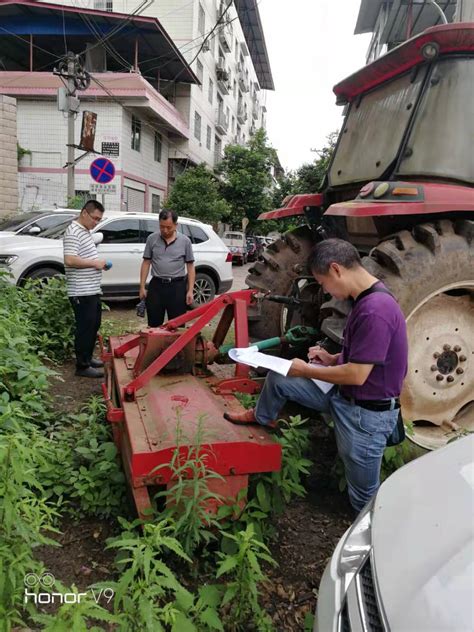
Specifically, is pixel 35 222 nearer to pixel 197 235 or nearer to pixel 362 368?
pixel 197 235

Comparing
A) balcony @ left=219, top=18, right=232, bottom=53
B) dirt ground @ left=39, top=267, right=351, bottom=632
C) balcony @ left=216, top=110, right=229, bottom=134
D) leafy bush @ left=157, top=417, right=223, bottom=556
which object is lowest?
dirt ground @ left=39, top=267, right=351, bottom=632

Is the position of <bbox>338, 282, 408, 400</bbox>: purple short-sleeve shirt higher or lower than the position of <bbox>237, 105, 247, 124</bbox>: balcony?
lower

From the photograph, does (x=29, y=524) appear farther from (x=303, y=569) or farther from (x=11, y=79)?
(x=11, y=79)

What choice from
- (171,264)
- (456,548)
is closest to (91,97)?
(171,264)

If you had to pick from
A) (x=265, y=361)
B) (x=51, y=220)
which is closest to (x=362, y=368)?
(x=265, y=361)

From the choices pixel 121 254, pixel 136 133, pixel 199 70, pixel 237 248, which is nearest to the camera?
pixel 121 254

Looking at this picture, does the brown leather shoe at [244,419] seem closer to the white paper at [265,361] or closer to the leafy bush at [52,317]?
the white paper at [265,361]

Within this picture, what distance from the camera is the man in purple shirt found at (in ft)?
7.26

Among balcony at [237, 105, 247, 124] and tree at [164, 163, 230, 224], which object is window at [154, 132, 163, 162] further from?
balcony at [237, 105, 247, 124]

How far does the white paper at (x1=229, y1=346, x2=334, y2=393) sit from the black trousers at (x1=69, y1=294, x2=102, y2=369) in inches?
99.5

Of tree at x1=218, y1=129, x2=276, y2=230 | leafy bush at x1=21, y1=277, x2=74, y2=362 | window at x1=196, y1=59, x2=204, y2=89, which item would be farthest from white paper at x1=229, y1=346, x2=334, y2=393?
window at x1=196, y1=59, x2=204, y2=89

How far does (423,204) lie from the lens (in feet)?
9.35

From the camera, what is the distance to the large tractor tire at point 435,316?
2.83 meters

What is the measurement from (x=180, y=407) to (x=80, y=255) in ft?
8.08
